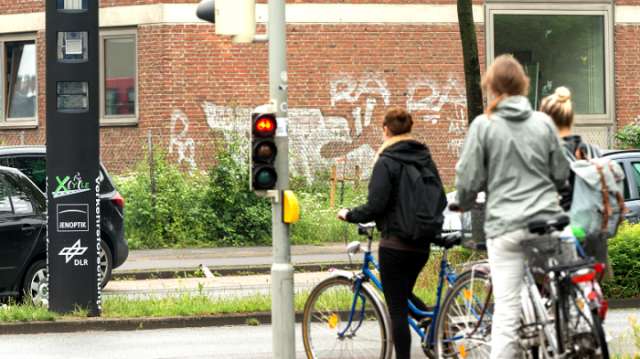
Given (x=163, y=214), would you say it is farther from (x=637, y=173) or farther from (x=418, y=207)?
(x=418, y=207)

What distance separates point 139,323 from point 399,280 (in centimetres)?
475

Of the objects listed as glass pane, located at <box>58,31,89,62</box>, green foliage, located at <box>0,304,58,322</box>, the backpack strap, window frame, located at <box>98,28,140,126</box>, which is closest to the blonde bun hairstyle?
the backpack strap

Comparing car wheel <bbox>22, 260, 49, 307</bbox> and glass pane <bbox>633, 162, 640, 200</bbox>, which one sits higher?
glass pane <bbox>633, 162, 640, 200</bbox>

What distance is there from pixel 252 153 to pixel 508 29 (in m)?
20.4

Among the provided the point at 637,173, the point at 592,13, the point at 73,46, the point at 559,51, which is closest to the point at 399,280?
the point at 73,46

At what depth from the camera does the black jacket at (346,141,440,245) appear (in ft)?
28.0

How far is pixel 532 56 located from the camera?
2922cm

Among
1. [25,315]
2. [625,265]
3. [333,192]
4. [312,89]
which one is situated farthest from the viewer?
[312,89]

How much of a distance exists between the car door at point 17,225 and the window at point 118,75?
13.3 m

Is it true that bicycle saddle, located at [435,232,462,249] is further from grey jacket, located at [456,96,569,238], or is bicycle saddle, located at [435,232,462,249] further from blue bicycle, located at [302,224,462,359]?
grey jacket, located at [456,96,569,238]

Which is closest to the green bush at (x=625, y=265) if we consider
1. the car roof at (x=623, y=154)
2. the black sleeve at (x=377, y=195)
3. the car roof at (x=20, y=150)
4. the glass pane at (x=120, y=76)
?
the car roof at (x=623, y=154)

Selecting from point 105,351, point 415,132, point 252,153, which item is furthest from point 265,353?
point 415,132

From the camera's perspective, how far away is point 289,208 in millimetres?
9391

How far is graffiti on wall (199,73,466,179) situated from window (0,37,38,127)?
3.69m
